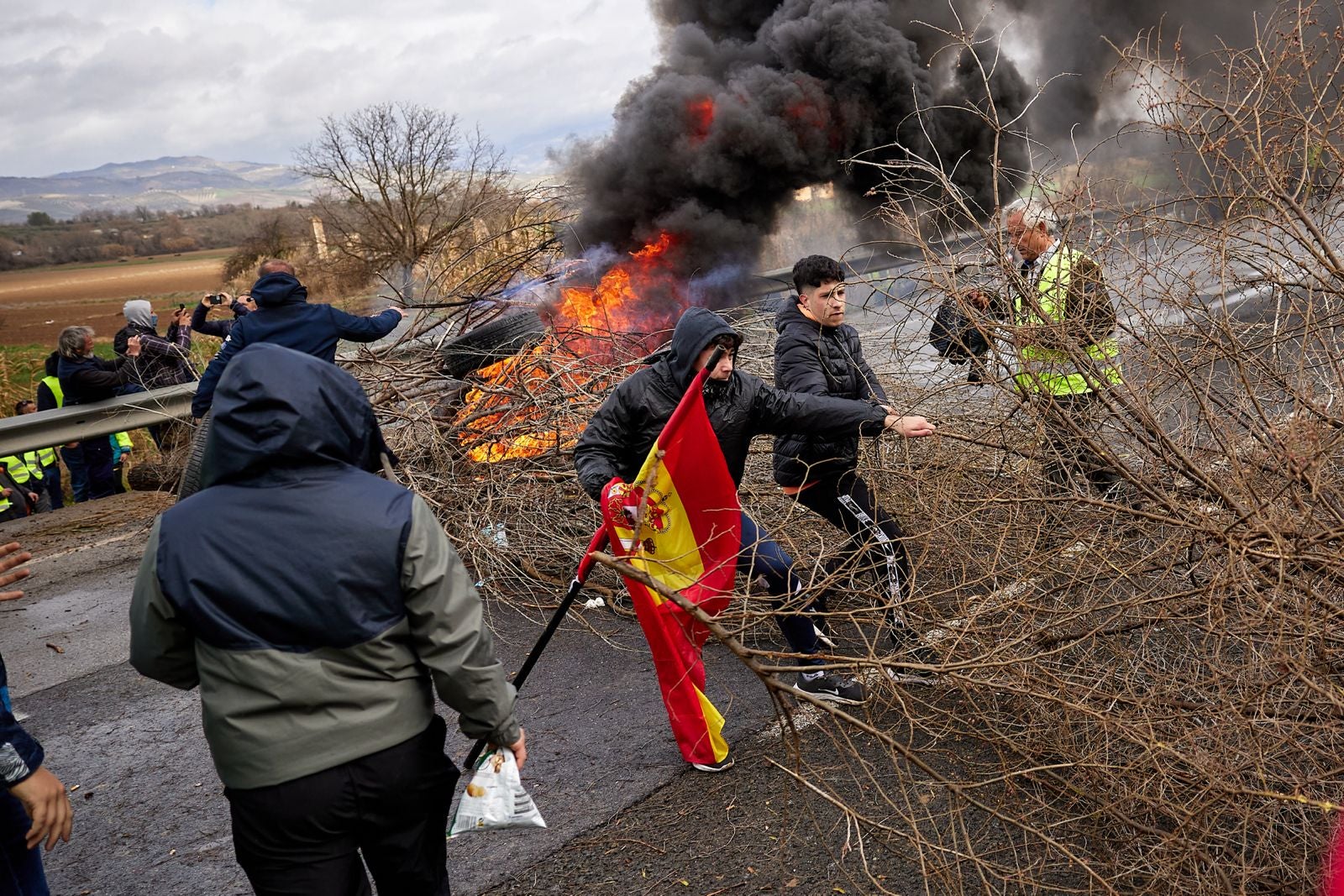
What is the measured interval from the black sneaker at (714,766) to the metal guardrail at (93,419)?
19.3 ft

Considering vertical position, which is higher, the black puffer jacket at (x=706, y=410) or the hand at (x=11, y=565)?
the hand at (x=11, y=565)

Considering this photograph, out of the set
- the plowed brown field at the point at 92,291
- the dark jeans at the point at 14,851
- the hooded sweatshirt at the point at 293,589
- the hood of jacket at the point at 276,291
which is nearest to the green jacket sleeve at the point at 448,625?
the hooded sweatshirt at the point at 293,589

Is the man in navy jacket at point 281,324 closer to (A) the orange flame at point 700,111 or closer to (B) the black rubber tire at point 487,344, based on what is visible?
(B) the black rubber tire at point 487,344

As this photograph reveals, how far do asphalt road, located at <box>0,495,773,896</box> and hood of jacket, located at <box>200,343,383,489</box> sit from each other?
6.08 ft

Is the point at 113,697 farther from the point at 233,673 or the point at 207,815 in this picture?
the point at 233,673

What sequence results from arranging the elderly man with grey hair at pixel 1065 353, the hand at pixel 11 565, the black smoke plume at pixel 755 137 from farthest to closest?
the black smoke plume at pixel 755 137
the elderly man with grey hair at pixel 1065 353
the hand at pixel 11 565

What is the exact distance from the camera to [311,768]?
226 cm

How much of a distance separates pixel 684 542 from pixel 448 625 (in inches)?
71.8

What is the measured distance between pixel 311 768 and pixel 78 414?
713 centimetres

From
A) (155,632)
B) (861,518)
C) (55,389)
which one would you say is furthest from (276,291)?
(55,389)

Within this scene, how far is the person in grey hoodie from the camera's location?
222 cm

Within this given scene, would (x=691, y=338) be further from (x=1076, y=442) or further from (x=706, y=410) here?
(x=1076, y=442)

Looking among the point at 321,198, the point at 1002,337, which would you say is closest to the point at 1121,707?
the point at 1002,337

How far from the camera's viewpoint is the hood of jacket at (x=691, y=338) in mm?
4047
